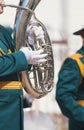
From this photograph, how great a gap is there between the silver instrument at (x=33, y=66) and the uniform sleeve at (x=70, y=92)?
503mm

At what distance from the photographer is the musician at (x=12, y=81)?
304cm

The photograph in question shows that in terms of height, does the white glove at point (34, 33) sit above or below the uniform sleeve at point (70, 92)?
above

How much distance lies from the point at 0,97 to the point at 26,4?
1.83ft

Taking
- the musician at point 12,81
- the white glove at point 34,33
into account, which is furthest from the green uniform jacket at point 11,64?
the white glove at point 34,33

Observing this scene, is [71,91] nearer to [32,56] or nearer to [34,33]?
[34,33]

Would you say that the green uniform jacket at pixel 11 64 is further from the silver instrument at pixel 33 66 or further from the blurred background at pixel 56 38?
the blurred background at pixel 56 38

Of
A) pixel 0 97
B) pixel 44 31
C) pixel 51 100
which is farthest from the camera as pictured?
pixel 51 100

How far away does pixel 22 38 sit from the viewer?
10.3 feet

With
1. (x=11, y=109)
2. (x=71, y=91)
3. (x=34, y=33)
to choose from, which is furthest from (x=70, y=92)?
(x=11, y=109)

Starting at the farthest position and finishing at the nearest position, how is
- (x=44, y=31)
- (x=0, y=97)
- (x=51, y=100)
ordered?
(x=51, y=100) → (x=44, y=31) → (x=0, y=97)

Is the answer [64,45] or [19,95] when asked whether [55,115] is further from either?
[19,95]

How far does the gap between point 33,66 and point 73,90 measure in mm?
731

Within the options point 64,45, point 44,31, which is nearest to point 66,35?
point 64,45

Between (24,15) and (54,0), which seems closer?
(24,15)
